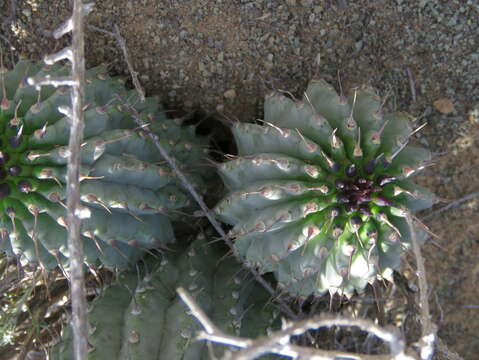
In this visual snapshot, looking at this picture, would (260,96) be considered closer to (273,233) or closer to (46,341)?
(273,233)

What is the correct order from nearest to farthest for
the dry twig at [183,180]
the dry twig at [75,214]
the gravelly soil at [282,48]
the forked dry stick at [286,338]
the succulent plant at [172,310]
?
1. the forked dry stick at [286,338]
2. the dry twig at [75,214]
3. the succulent plant at [172,310]
4. the dry twig at [183,180]
5. the gravelly soil at [282,48]

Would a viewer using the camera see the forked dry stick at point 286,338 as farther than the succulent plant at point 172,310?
No

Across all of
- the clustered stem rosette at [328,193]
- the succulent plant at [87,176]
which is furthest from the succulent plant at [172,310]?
the clustered stem rosette at [328,193]

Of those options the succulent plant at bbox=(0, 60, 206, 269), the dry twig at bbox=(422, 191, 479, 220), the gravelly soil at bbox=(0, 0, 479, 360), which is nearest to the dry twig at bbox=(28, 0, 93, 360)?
the succulent plant at bbox=(0, 60, 206, 269)

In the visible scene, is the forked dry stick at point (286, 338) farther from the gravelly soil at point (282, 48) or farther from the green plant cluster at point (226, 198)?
the gravelly soil at point (282, 48)

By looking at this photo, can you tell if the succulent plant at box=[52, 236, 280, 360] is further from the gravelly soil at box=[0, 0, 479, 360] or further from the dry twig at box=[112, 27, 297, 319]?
the gravelly soil at box=[0, 0, 479, 360]

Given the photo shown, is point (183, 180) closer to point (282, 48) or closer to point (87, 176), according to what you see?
point (87, 176)
